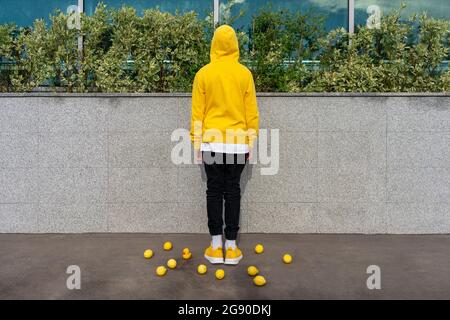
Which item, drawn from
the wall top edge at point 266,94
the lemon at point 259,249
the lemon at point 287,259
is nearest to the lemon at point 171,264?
the lemon at point 259,249

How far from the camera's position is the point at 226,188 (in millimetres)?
4359

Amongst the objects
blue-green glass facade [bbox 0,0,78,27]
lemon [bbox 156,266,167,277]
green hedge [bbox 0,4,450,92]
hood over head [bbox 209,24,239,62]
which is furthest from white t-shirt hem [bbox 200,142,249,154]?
blue-green glass facade [bbox 0,0,78,27]

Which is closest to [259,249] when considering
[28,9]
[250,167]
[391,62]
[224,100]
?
[250,167]

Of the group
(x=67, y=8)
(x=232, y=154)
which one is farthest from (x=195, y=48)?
(x=67, y=8)

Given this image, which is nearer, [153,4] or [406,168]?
[406,168]

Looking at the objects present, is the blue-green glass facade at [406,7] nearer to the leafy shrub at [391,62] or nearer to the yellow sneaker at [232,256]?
the leafy shrub at [391,62]

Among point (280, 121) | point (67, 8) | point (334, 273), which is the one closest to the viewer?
point (334, 273)

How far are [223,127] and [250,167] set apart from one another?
3.88ft

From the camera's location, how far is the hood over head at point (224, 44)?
167 inches

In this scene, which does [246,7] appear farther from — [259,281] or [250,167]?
[259,281]

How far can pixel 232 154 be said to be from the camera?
14.1ft

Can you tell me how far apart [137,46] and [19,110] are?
5.19 ft

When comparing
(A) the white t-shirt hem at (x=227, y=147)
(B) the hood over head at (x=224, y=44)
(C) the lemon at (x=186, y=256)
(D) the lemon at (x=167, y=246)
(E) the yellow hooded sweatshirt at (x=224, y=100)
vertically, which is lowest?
(C) the lemon at (x=186, y=256)

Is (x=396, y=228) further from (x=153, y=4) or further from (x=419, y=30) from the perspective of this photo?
(x=153, y=4)
